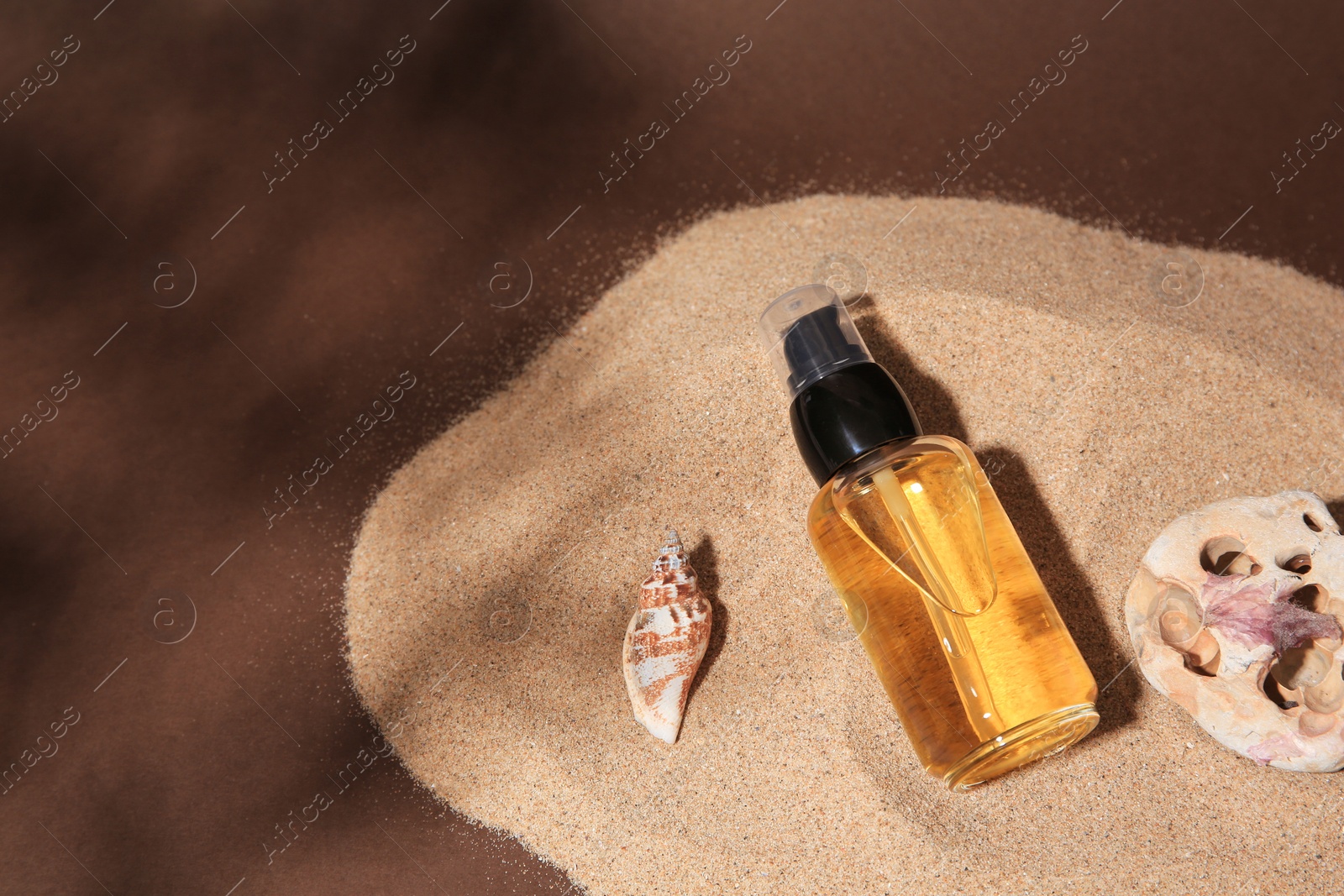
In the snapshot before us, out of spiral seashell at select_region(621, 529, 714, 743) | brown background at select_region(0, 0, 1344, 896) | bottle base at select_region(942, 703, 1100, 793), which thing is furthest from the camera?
brown background at select_region(0, 0, 1344, 896)

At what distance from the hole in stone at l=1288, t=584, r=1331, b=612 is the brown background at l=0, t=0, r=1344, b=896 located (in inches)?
16.8

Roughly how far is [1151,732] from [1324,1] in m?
0.94

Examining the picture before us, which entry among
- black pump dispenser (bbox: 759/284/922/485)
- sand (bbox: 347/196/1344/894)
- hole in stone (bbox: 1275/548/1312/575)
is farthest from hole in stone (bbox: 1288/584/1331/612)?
black pump dispenser (bbox: 759/284/922/485)

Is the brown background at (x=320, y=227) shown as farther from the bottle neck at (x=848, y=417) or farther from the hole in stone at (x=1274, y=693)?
the hole in stone at (x=1274, y=693)

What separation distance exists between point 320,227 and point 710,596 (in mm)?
689

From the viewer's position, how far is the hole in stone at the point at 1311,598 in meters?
0.68

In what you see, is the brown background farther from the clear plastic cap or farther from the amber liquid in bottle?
the amber liquid in bottle

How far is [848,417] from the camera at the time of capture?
2.10 ft

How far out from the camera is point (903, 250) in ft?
2.81

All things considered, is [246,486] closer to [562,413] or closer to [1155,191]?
[562,413]

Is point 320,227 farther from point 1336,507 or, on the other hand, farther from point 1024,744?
point 1336,507

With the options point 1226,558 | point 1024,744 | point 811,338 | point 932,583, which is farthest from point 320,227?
point 1226,558

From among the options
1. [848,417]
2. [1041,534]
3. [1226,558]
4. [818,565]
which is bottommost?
[1226,558]

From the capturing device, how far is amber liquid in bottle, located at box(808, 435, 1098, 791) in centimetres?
65
